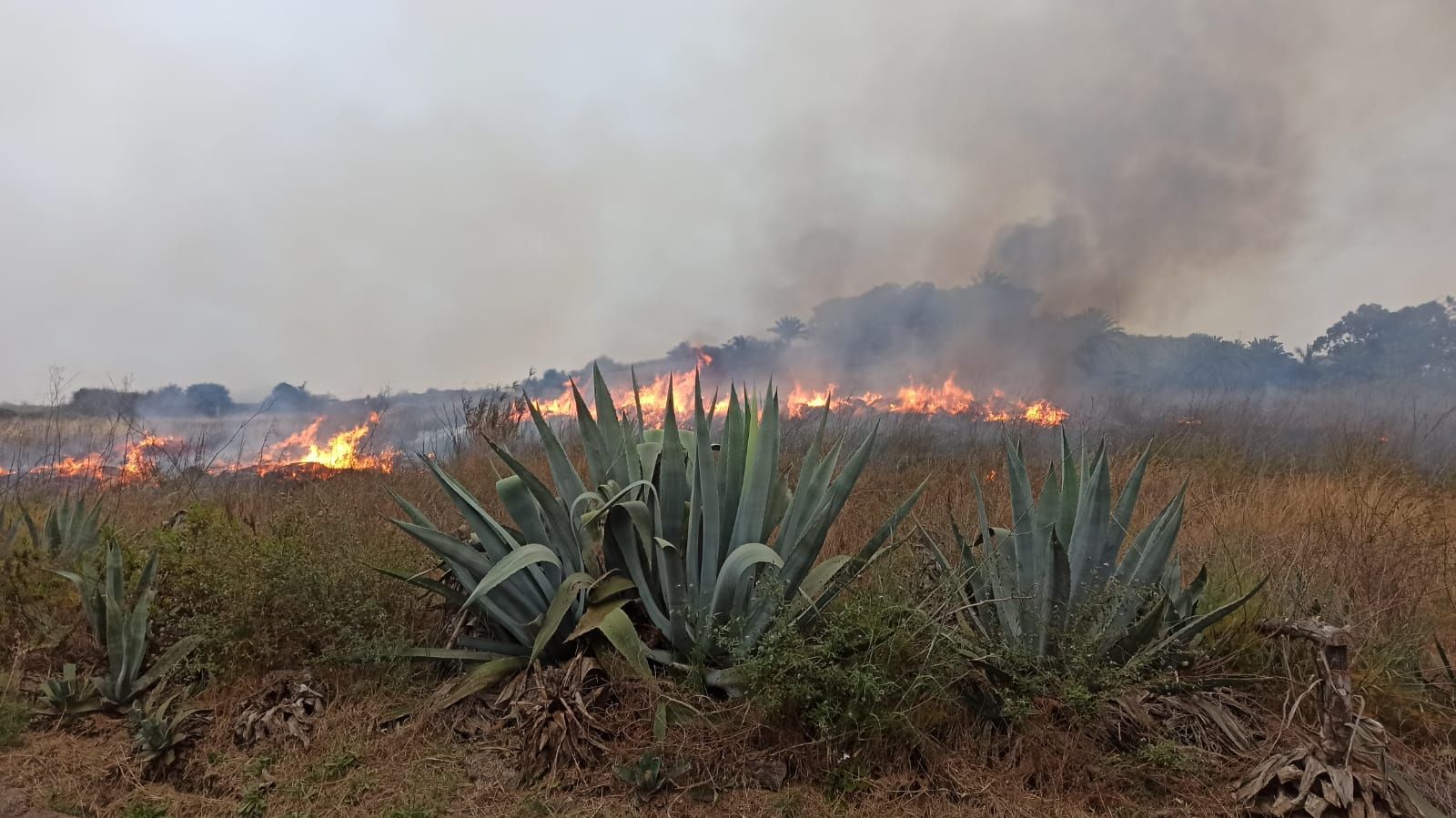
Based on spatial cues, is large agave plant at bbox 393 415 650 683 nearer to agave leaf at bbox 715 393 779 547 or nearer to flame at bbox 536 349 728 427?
agave leaf at bbox 715 393 779 547

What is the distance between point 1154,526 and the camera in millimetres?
3182

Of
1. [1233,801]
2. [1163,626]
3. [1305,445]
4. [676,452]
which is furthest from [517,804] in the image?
[1305,445]

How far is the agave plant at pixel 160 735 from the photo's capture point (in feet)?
9.14

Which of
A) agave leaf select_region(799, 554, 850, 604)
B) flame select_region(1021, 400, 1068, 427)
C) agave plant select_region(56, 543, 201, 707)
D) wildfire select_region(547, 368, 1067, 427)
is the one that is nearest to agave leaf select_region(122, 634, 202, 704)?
agave plant select_region(56, 543, 201, 707)

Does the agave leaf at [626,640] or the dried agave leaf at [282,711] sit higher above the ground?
the agave leaf at [626,640]

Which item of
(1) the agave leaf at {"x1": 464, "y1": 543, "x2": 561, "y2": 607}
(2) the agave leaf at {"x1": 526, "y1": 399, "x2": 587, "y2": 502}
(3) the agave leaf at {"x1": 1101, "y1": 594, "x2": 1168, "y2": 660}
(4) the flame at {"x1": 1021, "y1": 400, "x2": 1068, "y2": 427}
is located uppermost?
(4) the flame at {"x1": 1021, "y1": 400, "x2": 1068, "y2": 427}

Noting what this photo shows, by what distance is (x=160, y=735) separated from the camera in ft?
9.16

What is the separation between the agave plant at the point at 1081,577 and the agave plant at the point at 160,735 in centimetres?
330

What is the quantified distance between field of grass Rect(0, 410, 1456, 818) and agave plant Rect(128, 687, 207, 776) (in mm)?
54

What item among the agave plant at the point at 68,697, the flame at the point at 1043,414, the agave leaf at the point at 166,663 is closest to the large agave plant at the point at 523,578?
the agave leaf at the point at 166,663

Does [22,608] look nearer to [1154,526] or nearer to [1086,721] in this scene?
[1086,721]

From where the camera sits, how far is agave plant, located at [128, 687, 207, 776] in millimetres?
2787

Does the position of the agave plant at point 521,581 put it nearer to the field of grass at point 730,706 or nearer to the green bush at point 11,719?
the field of grass at point 730,706

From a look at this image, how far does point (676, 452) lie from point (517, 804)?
1497 millimetres
